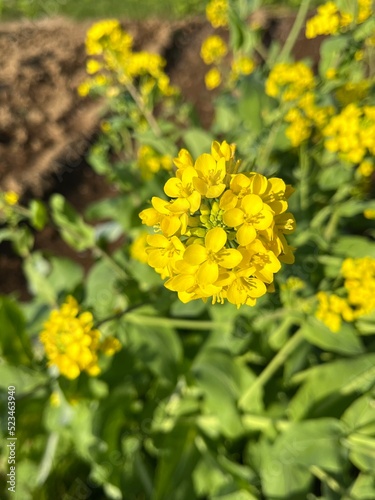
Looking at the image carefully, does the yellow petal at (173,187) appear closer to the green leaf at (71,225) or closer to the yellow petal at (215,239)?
the yellow petal at (215,239)

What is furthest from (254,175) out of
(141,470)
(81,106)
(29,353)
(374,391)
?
(81,106)

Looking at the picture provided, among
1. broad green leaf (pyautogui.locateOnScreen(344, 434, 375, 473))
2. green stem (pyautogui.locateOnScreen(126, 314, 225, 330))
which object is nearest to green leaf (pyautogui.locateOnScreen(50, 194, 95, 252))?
green stem (pyautogui.locateOnScreen(126, 314, 225, 330))

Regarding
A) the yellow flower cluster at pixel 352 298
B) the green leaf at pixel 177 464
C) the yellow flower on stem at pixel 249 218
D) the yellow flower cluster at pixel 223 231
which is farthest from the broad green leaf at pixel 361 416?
the yellow flower on stem at pixel 249 218

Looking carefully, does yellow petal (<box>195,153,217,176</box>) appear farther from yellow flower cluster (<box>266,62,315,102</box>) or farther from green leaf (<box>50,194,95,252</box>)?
green leaf (<box>50,194,95,252</box>)

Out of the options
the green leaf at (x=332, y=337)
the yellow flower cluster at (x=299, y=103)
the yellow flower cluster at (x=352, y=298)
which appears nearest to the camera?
the yellow flower cluster at (x=352, y=298)

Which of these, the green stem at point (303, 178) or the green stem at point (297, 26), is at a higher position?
the green stem at point (297, 26)

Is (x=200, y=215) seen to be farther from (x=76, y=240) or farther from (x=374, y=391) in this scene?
(x=76, y=240)
